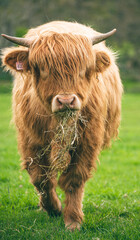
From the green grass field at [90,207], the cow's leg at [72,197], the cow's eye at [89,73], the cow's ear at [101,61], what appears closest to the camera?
the green grass field at [90,207]

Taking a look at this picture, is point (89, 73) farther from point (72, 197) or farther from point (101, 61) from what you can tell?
point (72, 197)

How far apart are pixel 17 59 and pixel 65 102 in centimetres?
76

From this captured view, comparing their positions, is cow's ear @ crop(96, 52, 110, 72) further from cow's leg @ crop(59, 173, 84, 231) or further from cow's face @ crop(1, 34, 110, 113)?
cow's leg @ crop(59, 173, 84, 231)

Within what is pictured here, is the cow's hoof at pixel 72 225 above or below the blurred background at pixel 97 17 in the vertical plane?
below

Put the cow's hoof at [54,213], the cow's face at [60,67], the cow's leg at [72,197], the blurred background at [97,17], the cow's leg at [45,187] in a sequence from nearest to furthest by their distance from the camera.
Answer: the cow's face at [60,67]
the cow's leg at [72,197]
the cow's leg at [45,187]
the cow's hoof at [54,213]
the blurred background at [97,17]

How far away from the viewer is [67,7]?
32.2 m

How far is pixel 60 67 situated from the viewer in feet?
11.1

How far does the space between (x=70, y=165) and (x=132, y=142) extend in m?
6.46

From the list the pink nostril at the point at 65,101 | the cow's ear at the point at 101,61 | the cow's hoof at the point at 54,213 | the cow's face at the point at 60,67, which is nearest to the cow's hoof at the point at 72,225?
the cow's hoof at the point at 54,213

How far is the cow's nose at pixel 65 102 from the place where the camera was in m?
3.18

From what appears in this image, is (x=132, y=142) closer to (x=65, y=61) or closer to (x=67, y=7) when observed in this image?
(x=65, y=61)

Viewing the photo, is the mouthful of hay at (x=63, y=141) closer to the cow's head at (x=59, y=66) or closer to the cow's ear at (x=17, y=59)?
the cow's head at (x=59, y=66)

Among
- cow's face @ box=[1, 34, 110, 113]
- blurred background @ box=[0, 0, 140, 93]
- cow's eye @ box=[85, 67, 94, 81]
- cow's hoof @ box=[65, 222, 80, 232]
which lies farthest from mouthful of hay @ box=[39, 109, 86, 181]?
blurred background @ box=[0, 0, 140, 93]

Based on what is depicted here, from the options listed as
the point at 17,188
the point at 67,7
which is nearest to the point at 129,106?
the point at 67,7
